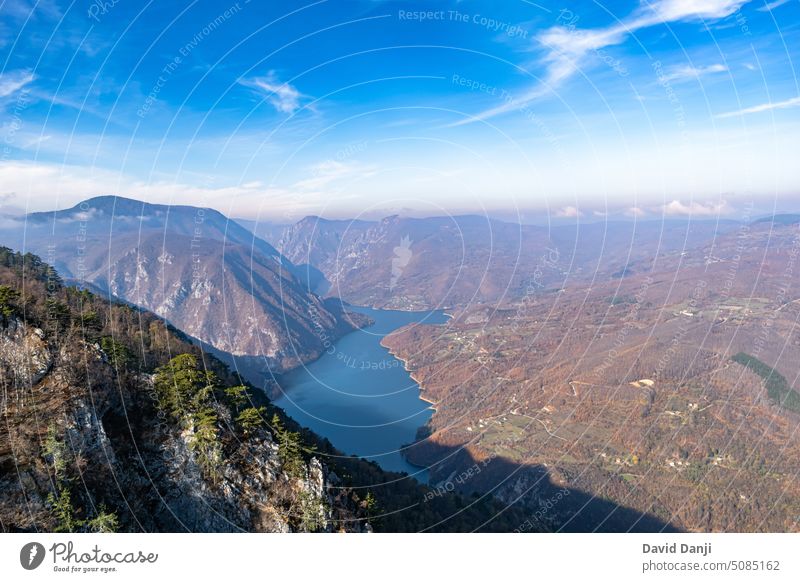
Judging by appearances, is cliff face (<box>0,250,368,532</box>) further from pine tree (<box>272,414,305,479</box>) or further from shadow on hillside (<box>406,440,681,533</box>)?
shadow on hillside (<box>406,440,681,533</box>)

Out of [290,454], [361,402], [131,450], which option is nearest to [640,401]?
[361,402]

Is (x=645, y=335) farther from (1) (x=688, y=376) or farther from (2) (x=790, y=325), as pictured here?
(2) (x=790, y=325)

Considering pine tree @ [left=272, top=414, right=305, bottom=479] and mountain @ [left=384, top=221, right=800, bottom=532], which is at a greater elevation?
pine tree @ [left=272, top=414, right=305, bottom=479]

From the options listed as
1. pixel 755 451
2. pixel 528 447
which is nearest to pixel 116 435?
pixel 528 447

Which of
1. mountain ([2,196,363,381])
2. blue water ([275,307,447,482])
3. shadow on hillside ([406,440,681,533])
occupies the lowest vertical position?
shadow on hillside ([406,440,681,533])

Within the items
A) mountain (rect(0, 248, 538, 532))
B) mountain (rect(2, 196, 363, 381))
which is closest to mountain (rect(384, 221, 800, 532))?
mountain (rect(2, 196, 363, 381))

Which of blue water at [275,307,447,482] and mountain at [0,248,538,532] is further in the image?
blue water at [275,307,447,482]

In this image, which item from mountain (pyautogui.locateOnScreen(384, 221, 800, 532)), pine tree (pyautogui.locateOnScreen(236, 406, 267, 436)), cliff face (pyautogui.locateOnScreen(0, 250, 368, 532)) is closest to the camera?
cliff face (pyautogui.locateOnScreen(0, 250, 368, 532))

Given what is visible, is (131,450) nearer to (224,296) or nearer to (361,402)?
(361,402)
